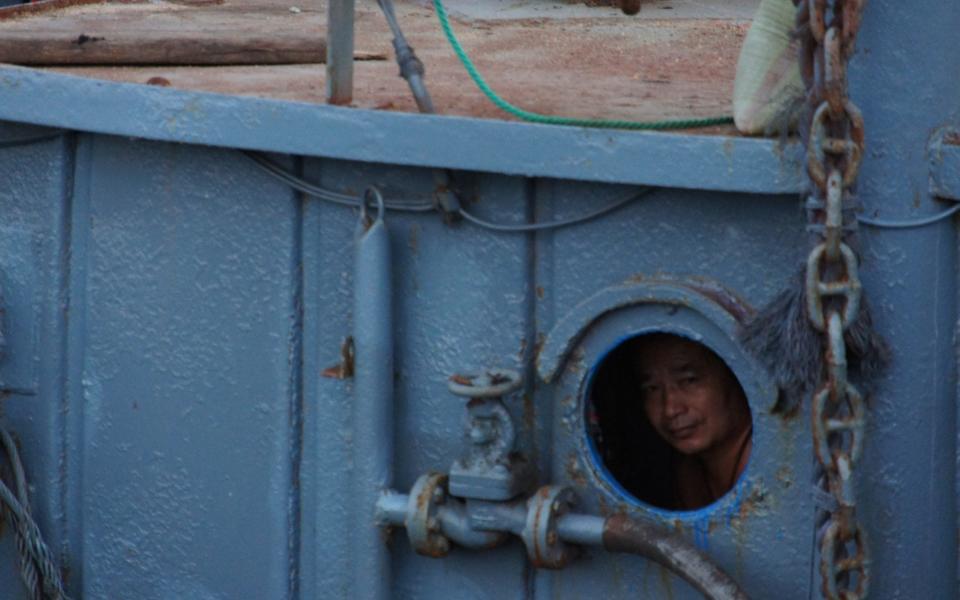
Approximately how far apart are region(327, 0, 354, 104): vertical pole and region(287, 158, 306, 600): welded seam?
0.64 feet

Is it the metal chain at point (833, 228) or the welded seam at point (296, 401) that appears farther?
the welded seam at point (296, 401)

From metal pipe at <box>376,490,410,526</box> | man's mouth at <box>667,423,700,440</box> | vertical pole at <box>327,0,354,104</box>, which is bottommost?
metal pipe at <box>376,490,410,526</box>

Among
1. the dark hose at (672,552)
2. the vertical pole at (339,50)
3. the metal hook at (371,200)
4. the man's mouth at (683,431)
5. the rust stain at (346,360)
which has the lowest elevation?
the dark hose at (672,552)

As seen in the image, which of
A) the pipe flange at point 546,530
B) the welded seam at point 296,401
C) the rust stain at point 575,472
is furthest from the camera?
the welded seam at point 296,401

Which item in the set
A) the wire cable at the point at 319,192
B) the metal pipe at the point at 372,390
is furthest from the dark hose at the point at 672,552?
the wire cable at the point at 319,192

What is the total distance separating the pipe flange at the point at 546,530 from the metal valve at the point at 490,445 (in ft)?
0.18

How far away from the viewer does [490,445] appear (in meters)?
3.37

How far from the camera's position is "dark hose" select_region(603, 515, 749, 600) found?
10.4ft

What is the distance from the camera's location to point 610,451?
422 cm

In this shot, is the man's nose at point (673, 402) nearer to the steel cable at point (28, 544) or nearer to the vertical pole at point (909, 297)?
the vertical pole at point (909, 297)

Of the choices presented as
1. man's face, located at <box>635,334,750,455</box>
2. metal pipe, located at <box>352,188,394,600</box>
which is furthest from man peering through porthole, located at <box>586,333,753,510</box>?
metal pipe, located at <box>352,188,394,600</box>

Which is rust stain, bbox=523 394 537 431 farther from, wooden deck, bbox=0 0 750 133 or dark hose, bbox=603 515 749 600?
wooden deck, bbox=0 0 750 133

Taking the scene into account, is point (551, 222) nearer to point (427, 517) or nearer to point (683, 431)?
point (427, 517)

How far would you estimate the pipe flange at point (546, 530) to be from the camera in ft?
10.9
